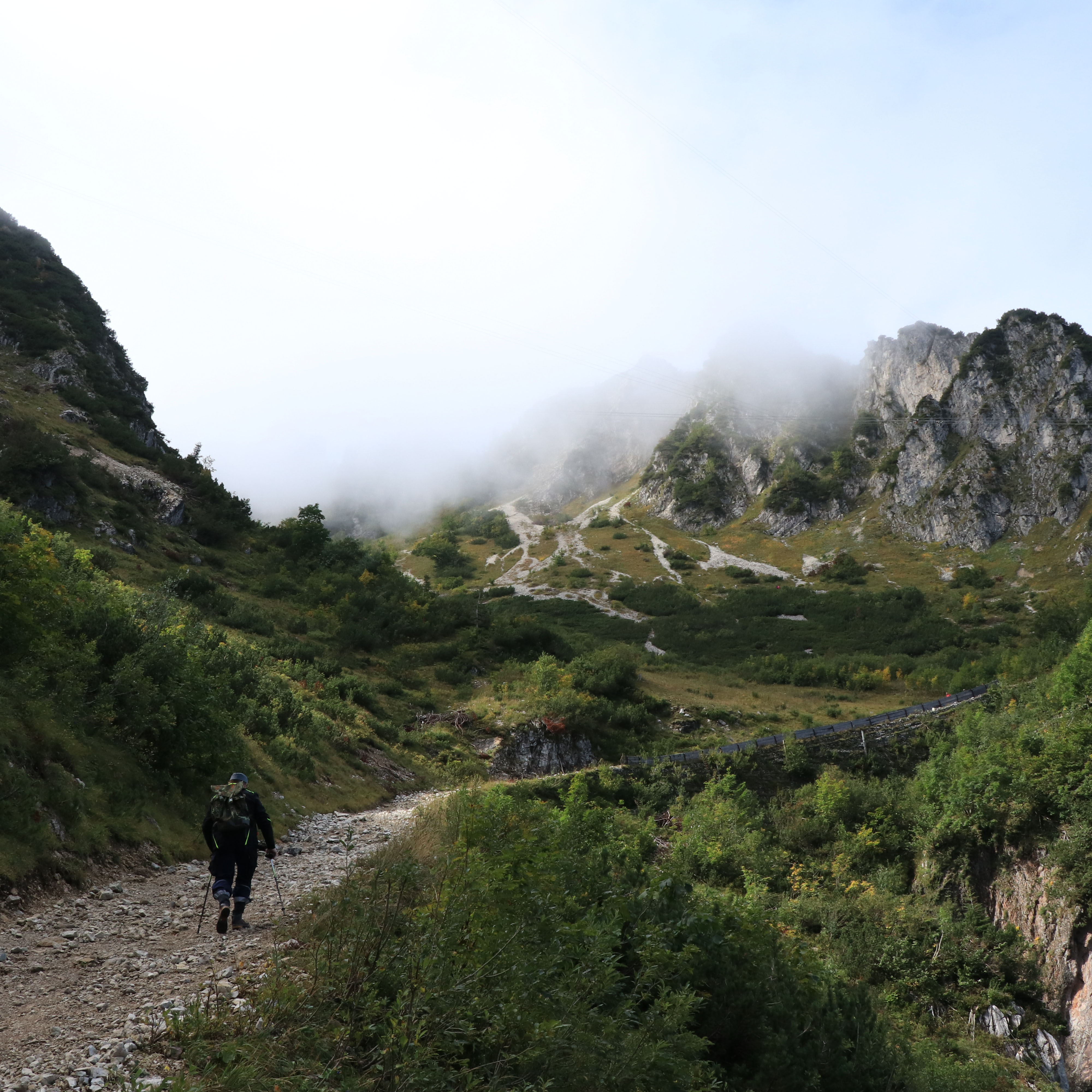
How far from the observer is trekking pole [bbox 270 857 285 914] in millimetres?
6992

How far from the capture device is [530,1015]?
4418 mm

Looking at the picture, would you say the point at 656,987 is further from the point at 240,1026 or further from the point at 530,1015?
the point at 240,1026

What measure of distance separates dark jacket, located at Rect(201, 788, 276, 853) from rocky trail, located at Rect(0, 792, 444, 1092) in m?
0.77

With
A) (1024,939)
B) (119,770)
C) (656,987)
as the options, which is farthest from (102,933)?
(1024,939)

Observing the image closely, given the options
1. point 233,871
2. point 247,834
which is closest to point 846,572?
point 247,834

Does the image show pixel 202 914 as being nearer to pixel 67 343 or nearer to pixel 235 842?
pixel 235 842

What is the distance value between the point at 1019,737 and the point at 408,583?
31.4m

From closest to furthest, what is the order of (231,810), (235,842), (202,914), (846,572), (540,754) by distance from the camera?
(202,914) < (235,842) < (231,810) < (540,754) < (846,572)

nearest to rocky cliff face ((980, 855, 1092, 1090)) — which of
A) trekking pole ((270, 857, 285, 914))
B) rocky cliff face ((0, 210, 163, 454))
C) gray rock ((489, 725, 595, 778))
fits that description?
trekking pole ((270, 857, 285, 914))

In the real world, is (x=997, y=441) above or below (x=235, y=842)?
above

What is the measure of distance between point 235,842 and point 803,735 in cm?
1861

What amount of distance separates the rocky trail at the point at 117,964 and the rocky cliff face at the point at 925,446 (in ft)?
331

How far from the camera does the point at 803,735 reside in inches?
840

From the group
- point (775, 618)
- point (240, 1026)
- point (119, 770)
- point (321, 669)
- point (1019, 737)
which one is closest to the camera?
point (240, 1026)
